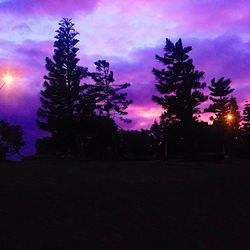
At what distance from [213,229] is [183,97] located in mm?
33325

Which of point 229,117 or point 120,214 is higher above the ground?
point 229,117

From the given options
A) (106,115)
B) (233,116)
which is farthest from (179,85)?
(233,116)

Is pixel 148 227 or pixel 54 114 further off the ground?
pixel 54 114

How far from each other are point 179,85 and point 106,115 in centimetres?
814

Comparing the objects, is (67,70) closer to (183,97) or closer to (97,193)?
(183,97)

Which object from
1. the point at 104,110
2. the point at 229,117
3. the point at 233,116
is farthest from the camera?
the point at 233,116

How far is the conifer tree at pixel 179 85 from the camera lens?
151ft

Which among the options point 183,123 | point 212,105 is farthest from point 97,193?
point 212,105

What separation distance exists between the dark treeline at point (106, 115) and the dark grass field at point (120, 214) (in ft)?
74.3

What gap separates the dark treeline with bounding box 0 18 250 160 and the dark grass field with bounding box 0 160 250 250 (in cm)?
2264

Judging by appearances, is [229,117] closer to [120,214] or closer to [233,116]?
[233,116]

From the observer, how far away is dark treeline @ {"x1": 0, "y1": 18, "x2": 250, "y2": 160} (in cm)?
4584

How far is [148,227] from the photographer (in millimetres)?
13102

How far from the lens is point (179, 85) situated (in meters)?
46.2
